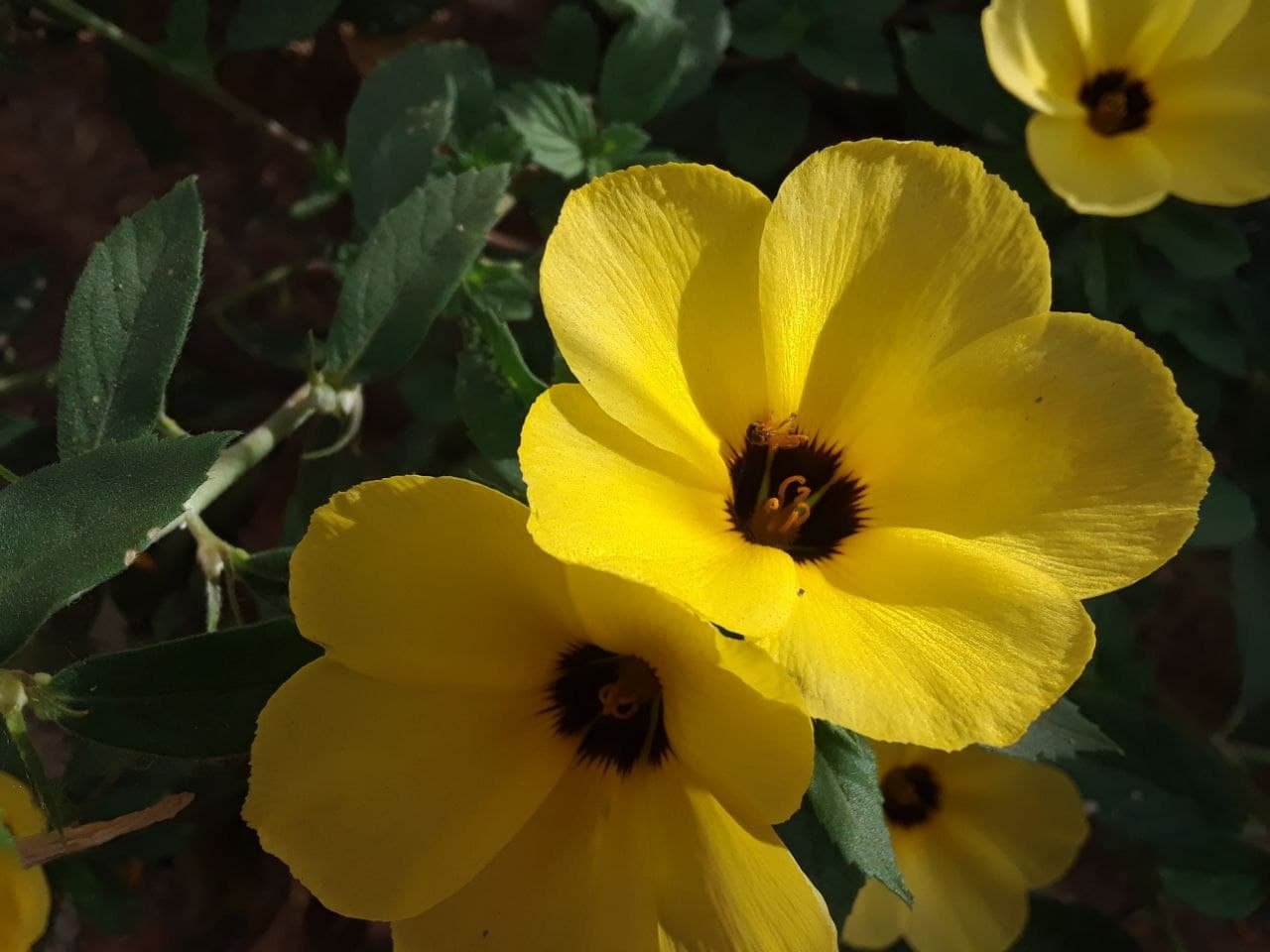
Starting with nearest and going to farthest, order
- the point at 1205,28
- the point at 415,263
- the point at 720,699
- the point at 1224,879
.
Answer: the point at 720,699 → the point at 415,263 → the point at 1205,28 → the point at 1224,879

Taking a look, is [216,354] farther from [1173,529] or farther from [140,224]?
[1173,529]

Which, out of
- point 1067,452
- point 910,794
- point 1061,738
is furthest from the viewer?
point 910,794

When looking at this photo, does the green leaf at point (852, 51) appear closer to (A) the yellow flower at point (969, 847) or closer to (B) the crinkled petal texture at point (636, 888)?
(A) the yellow flower at point (969, 847)

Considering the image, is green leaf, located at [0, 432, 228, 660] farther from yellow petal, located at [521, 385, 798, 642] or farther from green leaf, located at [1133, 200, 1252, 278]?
green leaf, located at [1133, 200, 1252, 278]

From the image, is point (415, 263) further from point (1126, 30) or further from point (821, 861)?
point (1126, 30)

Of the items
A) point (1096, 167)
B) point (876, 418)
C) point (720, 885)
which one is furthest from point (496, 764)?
point (1096, 167)

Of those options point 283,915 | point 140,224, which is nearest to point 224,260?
point 140,224

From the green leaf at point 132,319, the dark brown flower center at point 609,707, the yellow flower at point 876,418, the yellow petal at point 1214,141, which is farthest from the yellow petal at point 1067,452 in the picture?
the green leaf at point 132,319
